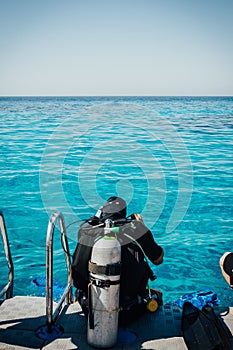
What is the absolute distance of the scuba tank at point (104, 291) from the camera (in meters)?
2.87

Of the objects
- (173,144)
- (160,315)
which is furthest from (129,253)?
(173,144)

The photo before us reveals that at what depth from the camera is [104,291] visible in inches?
114

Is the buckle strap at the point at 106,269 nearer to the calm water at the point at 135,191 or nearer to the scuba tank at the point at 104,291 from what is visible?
the scuba tank at the point at 104,291

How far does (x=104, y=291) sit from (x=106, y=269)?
17 cm

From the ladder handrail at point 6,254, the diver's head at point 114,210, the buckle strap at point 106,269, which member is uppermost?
the diver's head at point 114,210

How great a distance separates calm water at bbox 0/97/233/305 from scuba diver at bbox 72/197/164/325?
60.9 inches

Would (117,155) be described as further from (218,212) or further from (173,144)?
(218,212)

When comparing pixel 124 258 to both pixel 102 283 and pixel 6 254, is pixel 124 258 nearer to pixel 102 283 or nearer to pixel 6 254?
pixel 102 283

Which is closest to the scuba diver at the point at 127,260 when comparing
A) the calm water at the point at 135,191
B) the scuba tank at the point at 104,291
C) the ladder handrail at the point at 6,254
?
the scuba tank at the point at 104,291

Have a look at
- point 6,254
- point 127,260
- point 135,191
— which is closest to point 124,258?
point 127,260

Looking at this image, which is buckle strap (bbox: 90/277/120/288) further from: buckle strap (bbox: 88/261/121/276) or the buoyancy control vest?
the buoyancy control vest

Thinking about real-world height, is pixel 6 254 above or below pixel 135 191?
above

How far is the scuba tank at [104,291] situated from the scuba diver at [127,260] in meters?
0.17

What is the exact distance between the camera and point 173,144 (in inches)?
797
